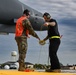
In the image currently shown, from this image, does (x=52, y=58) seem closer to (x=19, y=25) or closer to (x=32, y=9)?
(x=19, y=25)

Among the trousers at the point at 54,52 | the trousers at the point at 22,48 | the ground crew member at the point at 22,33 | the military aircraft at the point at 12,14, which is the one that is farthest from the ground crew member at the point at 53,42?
the military aircraft at the point at 12,14

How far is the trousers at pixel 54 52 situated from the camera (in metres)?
8.59

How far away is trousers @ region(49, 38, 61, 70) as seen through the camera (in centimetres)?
859

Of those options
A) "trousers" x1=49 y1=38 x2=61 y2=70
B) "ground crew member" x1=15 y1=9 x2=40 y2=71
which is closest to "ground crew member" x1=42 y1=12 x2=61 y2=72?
"trousers" x1=49 y1=38 x2=61 y2=70

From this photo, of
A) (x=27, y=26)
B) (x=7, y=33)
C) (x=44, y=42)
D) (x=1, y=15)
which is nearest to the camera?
(x=27, y=26)

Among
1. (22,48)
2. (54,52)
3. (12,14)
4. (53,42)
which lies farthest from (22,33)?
(12,14)

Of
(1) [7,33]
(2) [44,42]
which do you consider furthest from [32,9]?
(2) [44,42]

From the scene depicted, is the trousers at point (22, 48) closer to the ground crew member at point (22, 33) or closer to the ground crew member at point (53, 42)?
the ground crew member at point (22, 33)

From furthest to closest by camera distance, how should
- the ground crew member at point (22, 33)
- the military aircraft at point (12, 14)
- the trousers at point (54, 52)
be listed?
1. the military aircraft at point (12, 14)
2. the trousers at point (54, 52)
3. the ground crew member at point (22, 33)

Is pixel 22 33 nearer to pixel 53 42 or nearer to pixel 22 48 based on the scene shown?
pixel 22 48

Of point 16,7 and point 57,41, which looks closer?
→ point 57,41

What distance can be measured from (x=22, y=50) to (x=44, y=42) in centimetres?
81

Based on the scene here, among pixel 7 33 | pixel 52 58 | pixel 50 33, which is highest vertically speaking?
pixel 7 33

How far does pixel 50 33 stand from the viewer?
28.8 ft
